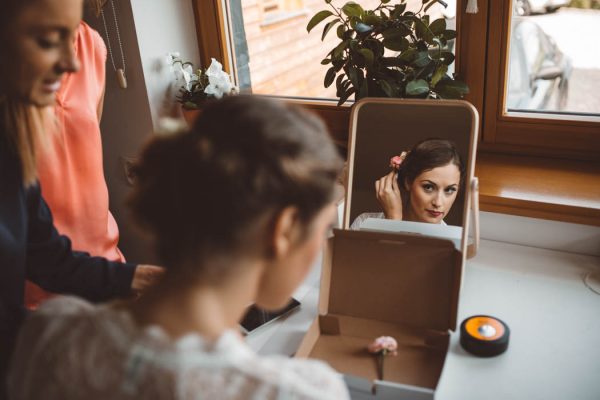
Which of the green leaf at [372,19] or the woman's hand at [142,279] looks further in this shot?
the green leaf at [372,19]

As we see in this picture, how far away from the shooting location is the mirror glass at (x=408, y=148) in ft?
3.72

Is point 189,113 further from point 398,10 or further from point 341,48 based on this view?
point 398,10

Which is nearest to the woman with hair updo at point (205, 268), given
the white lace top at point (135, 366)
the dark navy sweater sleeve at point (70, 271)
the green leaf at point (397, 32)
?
the white lace top at point (135, 366)

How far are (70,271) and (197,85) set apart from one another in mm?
906

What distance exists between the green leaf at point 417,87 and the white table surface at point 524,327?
1.29 feet

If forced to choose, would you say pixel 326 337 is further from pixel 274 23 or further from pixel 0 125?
pixel 274 23

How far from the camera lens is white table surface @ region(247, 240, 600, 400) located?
91 centimetres

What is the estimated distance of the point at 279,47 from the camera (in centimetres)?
180

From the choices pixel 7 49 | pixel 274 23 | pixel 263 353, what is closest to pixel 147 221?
pixel 7 49

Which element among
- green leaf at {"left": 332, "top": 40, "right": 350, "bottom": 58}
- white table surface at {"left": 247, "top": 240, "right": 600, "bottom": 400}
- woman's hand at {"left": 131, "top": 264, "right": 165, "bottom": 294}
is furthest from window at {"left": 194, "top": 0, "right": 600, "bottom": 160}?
woman's hand at {"left": 131, "top": 264, "right": 165, "bottom": 294}

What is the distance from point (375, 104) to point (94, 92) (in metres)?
0.63

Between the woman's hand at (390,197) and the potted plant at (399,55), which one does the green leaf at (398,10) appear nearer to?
the potted plant at (399,55)

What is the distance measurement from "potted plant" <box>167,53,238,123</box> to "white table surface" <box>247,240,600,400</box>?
0.65 meters

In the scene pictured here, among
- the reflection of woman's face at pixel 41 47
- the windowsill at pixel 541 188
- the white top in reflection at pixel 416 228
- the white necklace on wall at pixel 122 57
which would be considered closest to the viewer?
the reflection of woman's face at pixel 41 47
